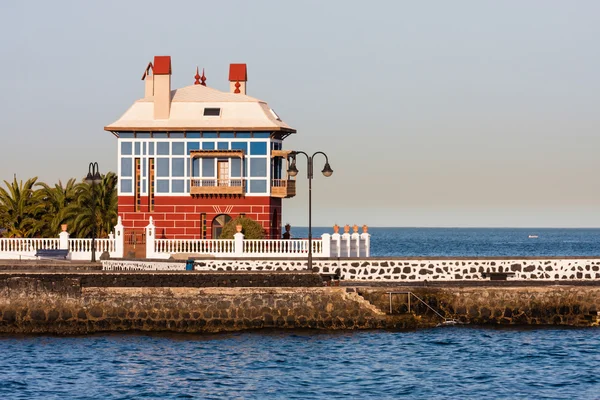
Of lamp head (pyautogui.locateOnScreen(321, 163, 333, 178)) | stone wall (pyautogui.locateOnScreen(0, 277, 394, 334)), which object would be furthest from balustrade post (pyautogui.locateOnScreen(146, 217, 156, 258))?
lamp head (pyautogui.locateOnScreen(321, 163, 333, 178))

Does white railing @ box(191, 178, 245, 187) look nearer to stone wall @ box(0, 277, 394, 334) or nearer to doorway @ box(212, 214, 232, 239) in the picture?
doorway @ box(212, 214, 232, 239)

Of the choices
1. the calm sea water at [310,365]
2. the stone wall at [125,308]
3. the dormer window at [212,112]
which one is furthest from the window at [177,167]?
the calm sea water at [310,365]

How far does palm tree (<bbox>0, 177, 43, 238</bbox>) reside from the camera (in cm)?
6084

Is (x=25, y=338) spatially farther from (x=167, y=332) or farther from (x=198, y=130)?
(x=198, y=130)

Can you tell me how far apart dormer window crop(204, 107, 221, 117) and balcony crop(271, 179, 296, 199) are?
4431 millimetres

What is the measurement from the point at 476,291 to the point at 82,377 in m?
15.1

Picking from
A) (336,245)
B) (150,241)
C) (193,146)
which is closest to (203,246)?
(150,241)

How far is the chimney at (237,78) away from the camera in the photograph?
59.2 metres

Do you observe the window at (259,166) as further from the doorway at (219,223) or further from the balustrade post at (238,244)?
the balustrade post at (238,244)

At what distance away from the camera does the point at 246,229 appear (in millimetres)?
51812

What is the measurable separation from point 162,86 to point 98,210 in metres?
9.86

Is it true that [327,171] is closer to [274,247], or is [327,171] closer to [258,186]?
[274,247]

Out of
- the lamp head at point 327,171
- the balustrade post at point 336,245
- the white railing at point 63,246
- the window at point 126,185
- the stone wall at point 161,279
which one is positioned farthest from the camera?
the window at point 126,185

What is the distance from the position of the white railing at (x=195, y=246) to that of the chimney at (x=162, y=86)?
747 cm
